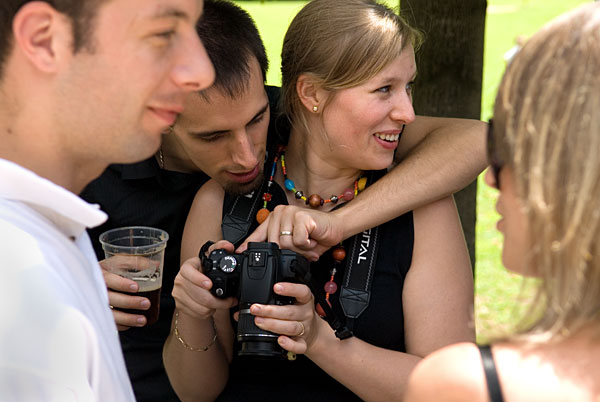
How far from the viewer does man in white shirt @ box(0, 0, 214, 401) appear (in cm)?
155

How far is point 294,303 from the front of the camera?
8.11 ft

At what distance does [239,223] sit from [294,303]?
537 mm

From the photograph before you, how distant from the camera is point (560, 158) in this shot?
1437 millimetres

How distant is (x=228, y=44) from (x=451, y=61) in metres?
1.28

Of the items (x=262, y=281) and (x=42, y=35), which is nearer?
(x=42, y=35)

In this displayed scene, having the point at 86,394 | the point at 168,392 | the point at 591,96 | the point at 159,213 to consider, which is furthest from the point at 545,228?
the point at 168,392

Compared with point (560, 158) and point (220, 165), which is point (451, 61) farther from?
point (560, 158)

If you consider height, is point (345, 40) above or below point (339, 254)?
above

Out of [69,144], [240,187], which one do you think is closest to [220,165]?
[240,187]

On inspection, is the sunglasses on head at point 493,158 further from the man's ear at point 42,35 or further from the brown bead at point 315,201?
the brown bead at point 315,201

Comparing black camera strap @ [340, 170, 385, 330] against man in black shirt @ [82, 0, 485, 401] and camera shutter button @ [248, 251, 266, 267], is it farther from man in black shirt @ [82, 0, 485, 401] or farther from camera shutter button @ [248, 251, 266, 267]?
camera shutter button @ [248, 251, 266, 267]

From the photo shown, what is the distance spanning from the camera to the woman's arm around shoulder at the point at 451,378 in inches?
Result: 58.1

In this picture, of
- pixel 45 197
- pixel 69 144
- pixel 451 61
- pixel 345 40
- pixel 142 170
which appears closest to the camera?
pixel 45 197

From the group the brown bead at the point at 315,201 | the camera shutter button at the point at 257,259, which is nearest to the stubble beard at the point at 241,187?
the brown bead at the point at 315,201
